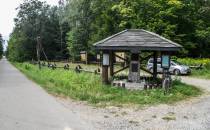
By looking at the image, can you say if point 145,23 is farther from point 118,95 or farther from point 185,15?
point 118,95

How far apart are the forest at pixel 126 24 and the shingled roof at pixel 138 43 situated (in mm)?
22155

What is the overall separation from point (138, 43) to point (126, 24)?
3014 centimetres

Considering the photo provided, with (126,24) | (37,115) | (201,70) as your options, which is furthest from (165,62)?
(126,24)

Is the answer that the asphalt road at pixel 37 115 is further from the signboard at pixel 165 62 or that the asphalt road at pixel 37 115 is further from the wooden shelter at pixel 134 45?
the signboard at pixel 165 62

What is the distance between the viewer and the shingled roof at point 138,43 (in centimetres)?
2025

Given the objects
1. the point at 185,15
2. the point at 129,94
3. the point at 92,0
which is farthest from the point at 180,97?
the point at 92,0

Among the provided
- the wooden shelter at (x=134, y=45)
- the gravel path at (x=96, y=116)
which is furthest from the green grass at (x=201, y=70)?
the gravel path at (x=96, y=116)

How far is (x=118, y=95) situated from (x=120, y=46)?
3.69 m

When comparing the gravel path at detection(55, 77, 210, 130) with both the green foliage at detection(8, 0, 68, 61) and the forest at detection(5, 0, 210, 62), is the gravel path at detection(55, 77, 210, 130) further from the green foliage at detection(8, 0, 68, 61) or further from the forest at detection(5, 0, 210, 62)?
the green foliage at detection(8, 0, 68, 61)

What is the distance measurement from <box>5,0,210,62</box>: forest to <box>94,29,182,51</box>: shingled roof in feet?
72.7

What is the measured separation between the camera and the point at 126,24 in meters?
50.7

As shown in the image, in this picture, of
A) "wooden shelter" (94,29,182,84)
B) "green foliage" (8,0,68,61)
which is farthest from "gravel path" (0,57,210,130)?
"green foliage" (8,0,68,61)

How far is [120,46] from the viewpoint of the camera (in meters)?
20.6

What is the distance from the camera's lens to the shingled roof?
20.2 m
